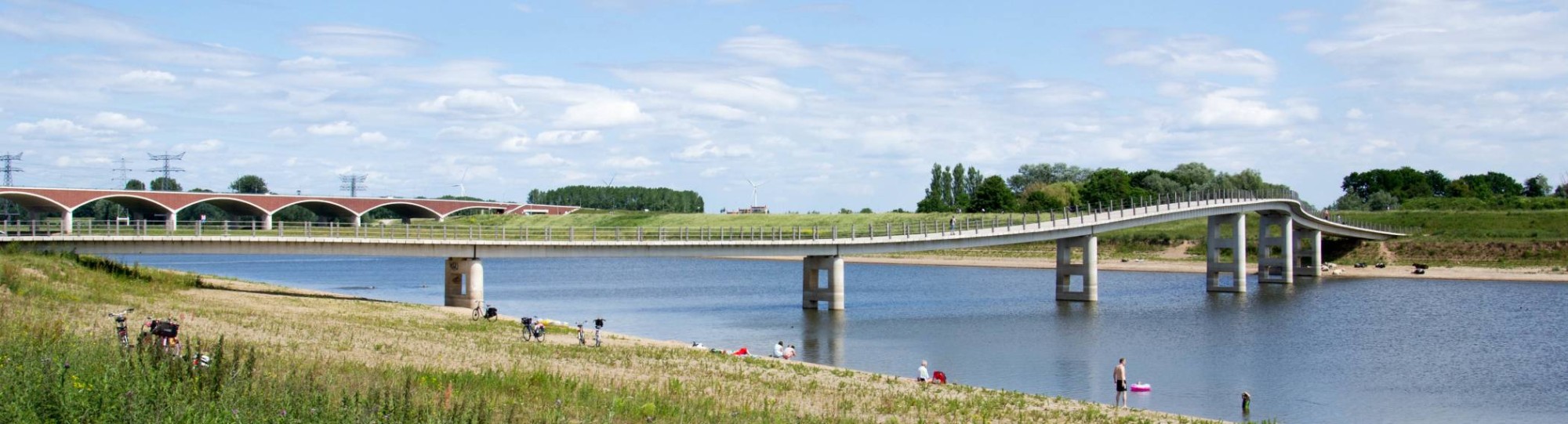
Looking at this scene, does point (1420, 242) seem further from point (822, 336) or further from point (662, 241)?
point (822, 336)

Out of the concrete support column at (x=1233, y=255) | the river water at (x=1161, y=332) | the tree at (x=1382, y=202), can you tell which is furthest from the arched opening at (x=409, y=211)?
the tree at (x=1382, y=202)

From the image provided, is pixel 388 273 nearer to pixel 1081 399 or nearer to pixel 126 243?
pixel 126 243

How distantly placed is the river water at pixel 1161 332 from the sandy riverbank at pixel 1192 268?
191 inches

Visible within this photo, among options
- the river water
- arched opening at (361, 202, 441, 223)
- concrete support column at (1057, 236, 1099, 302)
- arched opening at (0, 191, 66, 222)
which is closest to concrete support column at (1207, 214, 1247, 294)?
the river water

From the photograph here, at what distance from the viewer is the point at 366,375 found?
22875 mm

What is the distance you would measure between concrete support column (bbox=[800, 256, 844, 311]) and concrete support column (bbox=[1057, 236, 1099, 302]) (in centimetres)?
1790

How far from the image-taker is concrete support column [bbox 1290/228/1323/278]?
118 metres

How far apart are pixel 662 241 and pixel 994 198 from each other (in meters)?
102

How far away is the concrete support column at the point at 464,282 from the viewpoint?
2356 inches

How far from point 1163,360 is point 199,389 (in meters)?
36.7

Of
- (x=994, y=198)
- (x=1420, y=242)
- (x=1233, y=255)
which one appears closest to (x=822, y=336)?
(x=1233, y=255)

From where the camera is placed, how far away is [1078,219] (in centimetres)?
8400

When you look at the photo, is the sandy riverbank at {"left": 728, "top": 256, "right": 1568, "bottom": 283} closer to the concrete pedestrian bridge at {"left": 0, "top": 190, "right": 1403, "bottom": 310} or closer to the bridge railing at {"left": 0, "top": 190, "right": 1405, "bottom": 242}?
the concrete pedestrian bridge at {"left": 0, "top": 190, "right": 1403, "bottom": 310}

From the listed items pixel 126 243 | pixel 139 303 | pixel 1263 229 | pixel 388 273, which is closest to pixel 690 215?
pixel 388 273
